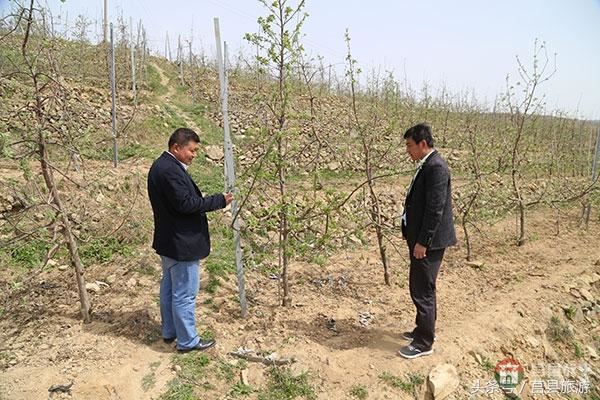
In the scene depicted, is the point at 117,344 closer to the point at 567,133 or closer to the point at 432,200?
the point at 432,200

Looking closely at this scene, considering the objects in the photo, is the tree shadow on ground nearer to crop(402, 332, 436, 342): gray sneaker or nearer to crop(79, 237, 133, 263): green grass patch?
crop(79, 237, 133, 263): green grass patch

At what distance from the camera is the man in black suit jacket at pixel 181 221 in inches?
113

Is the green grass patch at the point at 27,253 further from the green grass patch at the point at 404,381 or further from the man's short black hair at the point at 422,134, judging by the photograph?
the man's short black hair at the point at 422,134

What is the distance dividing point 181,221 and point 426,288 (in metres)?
1.96

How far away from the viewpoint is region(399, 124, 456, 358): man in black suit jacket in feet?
9.85

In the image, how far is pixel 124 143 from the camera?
8.97 meters

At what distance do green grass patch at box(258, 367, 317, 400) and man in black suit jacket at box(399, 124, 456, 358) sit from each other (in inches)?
32.7

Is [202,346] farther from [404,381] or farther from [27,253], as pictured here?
[27,253]

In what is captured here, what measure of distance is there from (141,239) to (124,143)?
4.47 metres

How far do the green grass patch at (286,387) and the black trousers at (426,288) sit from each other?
3.30 feet

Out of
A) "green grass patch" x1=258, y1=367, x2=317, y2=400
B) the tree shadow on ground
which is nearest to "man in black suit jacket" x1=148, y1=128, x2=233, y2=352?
the tree shadow on ground

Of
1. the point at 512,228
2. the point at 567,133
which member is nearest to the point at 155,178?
the point at 512,228

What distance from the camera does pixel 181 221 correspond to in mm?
2971

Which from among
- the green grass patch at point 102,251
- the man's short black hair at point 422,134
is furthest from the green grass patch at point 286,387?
the green grass patch at point 102,251
